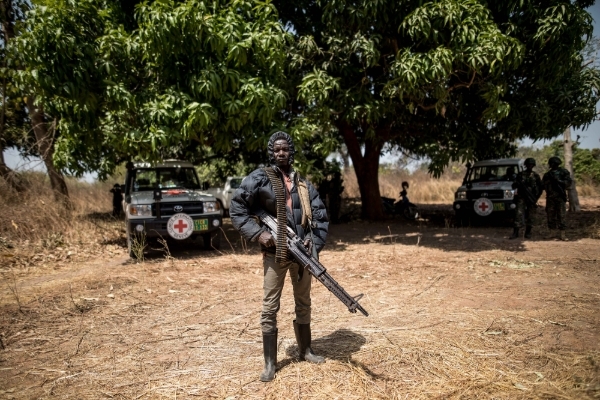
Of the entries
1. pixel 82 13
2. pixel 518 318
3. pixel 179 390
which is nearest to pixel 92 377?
pixel 179 390

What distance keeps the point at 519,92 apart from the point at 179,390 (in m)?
9.12

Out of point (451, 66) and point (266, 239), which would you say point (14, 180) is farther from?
point (451, 66)

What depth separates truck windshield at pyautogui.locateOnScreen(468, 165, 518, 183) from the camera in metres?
10.9

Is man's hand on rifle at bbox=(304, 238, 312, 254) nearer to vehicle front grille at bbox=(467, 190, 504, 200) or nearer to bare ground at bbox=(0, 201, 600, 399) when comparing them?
bare ground at bbox=(0, 201, 600, 399)

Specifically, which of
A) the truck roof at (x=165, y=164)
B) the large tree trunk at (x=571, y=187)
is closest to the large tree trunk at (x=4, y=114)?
the truck roof at (x=165, y=164)

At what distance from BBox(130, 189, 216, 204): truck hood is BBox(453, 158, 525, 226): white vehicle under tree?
6387 millimetres

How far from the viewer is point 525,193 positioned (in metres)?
8.59

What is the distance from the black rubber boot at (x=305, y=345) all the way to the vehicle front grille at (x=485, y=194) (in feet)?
27.9

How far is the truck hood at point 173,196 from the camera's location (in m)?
7.40

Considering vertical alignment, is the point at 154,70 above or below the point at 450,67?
above

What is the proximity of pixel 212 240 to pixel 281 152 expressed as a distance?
18.1 feet

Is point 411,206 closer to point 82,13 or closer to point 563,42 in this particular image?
point 563,42

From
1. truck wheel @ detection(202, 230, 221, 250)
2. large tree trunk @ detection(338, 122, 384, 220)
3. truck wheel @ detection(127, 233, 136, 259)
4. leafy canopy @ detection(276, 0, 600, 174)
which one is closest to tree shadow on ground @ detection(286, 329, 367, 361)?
truck wheel @ detection(202, 230, 221, 250)

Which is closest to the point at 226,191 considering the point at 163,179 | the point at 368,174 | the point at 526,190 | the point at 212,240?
the point at 368,174
